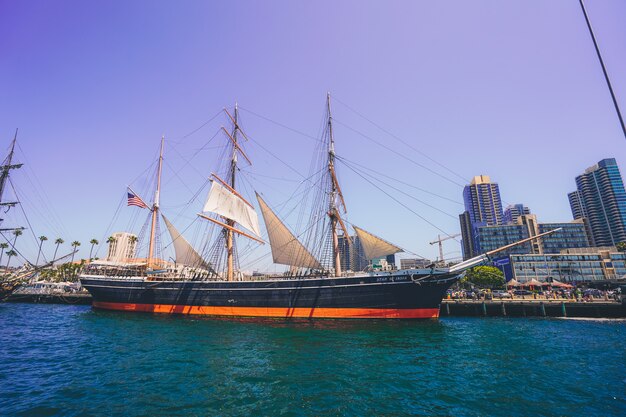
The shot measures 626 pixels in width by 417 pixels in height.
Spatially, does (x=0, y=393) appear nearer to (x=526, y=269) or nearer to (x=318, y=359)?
(x=318, y=359)

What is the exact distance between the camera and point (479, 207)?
161 m

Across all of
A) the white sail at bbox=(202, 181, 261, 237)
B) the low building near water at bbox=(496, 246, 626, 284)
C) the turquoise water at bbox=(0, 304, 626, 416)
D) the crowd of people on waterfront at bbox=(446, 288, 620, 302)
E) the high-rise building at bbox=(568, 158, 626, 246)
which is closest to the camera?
the turquoise water at bbox=(0, 304, 626, 416)

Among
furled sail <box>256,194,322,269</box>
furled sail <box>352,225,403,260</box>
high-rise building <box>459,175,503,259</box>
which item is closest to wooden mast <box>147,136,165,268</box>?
furled sail <box>256,194,322,269</box>

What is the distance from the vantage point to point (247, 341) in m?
17.9

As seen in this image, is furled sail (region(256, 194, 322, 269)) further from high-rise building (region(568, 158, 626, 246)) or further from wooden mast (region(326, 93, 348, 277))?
high-rise building (region(568, 158, 626, 246))

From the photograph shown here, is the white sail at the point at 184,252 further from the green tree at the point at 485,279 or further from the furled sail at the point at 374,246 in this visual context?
the green tree at the point at 485,279

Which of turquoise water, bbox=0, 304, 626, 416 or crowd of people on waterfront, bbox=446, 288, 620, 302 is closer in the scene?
turquoise water, bbox=0, 304, 626, 416

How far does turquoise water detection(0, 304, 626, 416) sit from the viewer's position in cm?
869

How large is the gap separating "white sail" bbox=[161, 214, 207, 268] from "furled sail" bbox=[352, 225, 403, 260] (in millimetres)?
20879

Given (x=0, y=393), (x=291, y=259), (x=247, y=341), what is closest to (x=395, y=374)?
(x=247, y=341)

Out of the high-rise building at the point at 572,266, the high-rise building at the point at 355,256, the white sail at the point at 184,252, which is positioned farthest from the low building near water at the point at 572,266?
the white sail at the point at 184,252

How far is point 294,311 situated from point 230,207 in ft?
55.1

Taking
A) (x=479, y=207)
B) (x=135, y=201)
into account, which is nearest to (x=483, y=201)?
(x=479, y=207)

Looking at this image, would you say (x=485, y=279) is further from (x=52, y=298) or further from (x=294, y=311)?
(x=52, y=298)
